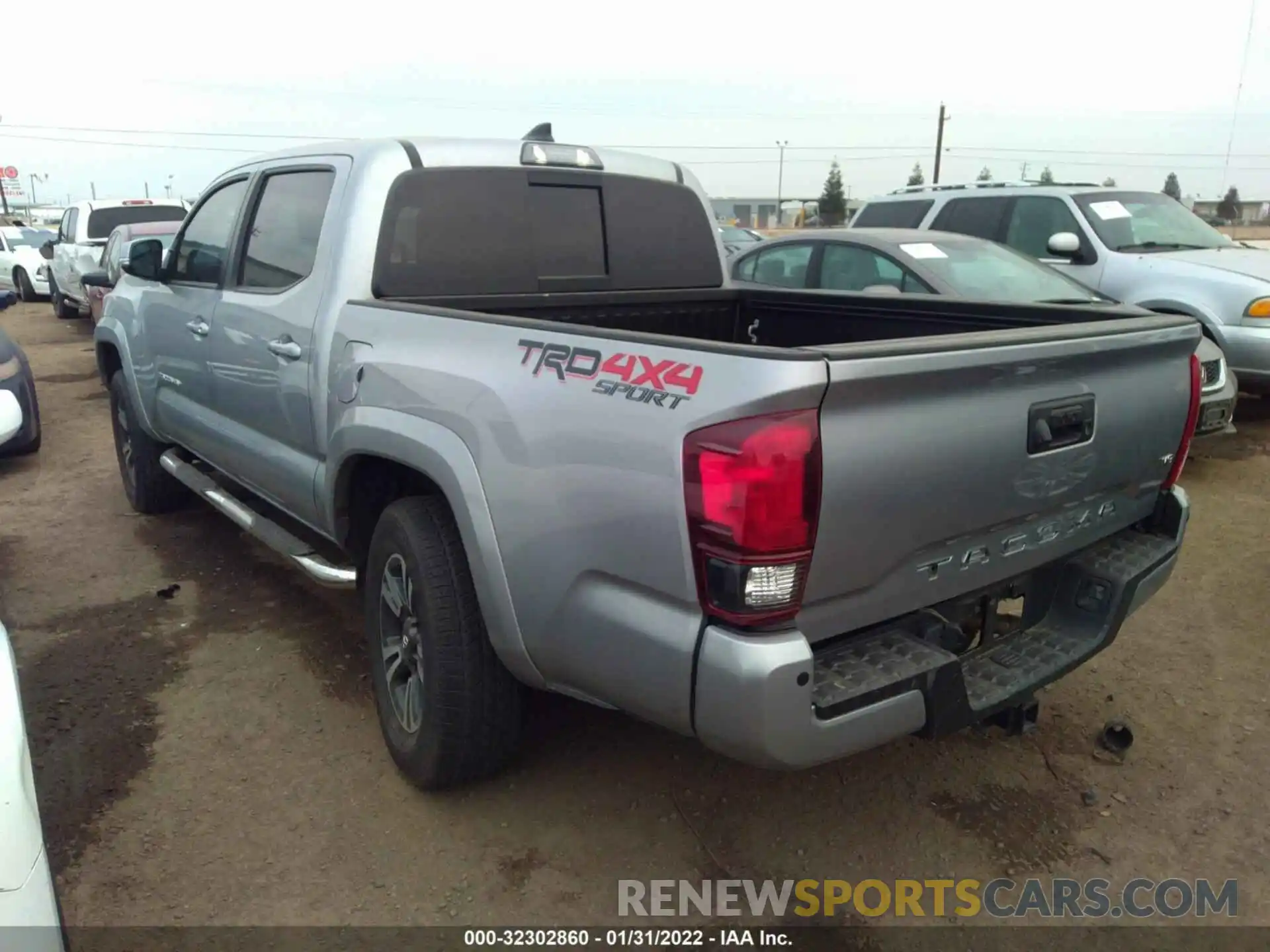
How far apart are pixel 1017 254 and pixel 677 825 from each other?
17.4 feet

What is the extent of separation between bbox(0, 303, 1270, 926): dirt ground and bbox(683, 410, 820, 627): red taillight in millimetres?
1116

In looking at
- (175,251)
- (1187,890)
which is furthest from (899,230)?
(1187,890)

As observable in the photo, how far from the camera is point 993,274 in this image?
6266mm

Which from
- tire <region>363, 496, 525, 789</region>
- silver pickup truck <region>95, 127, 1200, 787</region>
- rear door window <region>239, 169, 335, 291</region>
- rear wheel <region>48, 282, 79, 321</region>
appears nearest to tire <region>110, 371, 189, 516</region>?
silver pickup truck <region>95, 127, 1200, 787</region>

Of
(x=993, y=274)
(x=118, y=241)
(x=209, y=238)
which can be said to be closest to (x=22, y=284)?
(x=118, y=241)

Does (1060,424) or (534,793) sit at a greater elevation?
(1060,424)

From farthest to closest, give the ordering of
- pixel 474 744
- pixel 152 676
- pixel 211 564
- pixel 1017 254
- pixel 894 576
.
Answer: pixel 1017 254 → pixel 211 564 → pixel 152 676 → pixel 474 744 → pixel 894 576

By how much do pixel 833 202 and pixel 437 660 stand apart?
85.0 metres

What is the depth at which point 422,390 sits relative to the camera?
8.93 feet

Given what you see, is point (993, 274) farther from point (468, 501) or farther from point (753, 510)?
point (753, 510)

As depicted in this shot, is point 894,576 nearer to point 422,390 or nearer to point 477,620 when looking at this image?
point 477,620

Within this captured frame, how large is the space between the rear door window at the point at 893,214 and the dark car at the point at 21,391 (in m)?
6.95

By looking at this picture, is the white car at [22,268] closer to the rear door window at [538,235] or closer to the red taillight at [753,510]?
the rear door window at [538,235]

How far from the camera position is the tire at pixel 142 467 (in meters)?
5.51
